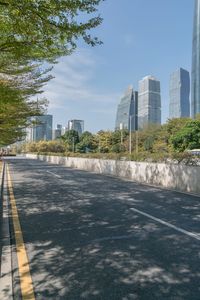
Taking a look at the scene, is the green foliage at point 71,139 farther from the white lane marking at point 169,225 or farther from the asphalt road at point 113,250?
the white lane marking at point 169,225

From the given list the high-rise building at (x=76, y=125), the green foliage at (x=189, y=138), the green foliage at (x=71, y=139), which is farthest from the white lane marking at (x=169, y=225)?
the high-rise building at (x=76, y=125)

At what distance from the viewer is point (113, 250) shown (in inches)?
233

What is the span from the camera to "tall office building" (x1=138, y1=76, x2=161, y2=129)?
155 meters

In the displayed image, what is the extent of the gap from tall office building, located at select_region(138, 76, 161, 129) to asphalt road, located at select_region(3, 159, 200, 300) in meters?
146

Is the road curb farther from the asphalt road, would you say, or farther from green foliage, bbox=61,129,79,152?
green foliage, bbox=61,129,79,152

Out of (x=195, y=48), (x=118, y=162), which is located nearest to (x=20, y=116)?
(x=118, y=162)

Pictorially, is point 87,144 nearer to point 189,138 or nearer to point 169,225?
point 189,138

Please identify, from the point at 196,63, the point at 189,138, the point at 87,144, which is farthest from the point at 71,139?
the point at 196,63

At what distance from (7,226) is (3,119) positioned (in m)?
13.9

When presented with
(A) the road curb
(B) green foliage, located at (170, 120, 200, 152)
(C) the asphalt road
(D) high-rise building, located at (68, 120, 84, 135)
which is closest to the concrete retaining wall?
(C) the asphalt road

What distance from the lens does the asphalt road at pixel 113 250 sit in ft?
14.1

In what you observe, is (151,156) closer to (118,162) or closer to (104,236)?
(118,162)

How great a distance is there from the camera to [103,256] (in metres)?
5.59

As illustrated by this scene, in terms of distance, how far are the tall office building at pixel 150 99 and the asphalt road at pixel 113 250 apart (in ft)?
480
